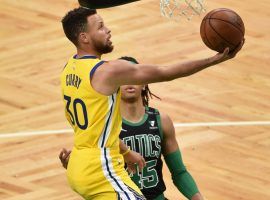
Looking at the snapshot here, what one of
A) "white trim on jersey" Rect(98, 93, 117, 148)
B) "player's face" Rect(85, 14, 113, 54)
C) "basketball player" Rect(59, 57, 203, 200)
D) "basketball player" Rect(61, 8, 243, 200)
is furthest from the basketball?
"basketball player" Rect(59, 57, 203, 200)

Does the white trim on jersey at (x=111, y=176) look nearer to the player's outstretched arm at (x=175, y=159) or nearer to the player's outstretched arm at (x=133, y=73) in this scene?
the player's outstretched arm at (x=133, y=73)

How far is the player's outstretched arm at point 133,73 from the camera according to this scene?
7180 mm

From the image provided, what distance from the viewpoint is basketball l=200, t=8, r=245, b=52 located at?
7.30m

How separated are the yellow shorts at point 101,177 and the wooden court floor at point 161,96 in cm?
245

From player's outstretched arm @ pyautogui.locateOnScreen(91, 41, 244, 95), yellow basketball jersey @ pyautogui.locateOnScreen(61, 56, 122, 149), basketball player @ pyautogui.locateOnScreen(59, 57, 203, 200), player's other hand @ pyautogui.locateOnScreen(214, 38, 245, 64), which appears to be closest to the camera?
player's other hand @ pyautogui.locateOnScreen(214, 38, 245, 64)

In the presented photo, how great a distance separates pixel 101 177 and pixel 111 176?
7cm

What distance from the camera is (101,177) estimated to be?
7.46m

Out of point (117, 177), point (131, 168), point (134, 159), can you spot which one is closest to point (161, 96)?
point (131, 168)

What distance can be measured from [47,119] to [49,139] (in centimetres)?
47

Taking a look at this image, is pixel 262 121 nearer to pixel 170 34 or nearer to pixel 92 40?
pixel 170 34

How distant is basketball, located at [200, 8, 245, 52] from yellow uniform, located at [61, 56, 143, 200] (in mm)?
755

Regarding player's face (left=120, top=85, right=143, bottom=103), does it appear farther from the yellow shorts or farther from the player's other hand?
the player's other hand

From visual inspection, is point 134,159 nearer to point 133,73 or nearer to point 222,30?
point 133,73

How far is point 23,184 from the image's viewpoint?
10227 mm
